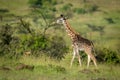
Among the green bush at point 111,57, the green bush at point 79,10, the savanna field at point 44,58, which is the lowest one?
the green bush at point 79,10

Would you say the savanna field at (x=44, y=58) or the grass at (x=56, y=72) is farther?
the savanna field at (x=44, y=58)

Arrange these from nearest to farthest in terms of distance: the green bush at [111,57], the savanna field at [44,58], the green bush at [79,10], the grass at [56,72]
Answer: the grass at [56,72]
the savanna field at [44,58]
the green bush at [111,57]
the green bush at [79,10]

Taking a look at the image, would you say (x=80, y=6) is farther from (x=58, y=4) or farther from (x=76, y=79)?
(x=76, y=79)

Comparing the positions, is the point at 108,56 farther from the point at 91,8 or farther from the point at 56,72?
the point at 91,8

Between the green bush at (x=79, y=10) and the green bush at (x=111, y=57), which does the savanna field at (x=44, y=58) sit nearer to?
the green bush at (x=111, y=57)

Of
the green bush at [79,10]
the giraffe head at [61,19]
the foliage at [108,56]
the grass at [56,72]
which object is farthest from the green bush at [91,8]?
the grass at [56,72]

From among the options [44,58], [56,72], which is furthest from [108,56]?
[56,72]

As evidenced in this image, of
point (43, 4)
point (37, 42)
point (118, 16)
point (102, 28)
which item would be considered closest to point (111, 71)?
point (37, 42)

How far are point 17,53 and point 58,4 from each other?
120 ft

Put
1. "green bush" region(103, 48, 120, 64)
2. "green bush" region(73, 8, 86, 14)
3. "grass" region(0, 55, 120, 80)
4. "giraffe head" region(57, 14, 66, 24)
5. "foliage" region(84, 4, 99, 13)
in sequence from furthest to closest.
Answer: "foliage" region(84, 4, 99, 13), "green bush" region(73, 8, 86, 14), "giraffe head" region(57, 14, 66, 24), "green bush" region(103, 48, 120, 64), "grass" region(0, 55, 120, 80)

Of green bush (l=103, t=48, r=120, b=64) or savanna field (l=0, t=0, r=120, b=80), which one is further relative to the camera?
green bush (l=103, t=48, r=120, b=64)

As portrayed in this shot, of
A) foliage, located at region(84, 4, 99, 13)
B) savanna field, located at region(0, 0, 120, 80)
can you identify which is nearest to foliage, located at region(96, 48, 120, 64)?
savanna field, located at region(0, 0, 120, 80)

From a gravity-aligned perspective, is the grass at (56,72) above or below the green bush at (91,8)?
above

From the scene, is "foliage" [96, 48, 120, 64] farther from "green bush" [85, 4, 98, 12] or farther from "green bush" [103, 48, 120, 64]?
"green bush" [85, 4, 98, 12]
